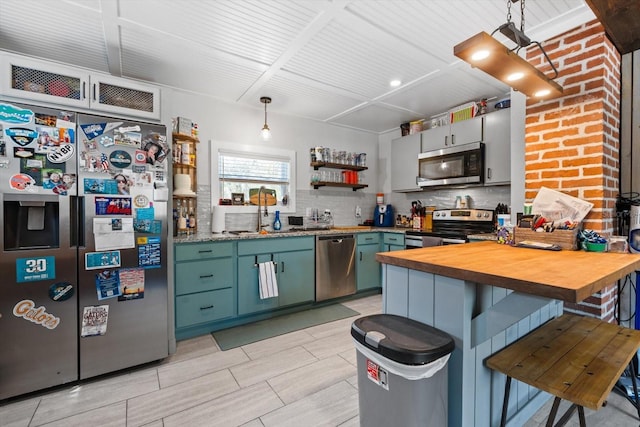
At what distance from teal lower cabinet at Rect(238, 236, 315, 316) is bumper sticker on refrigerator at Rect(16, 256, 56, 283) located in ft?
4.68

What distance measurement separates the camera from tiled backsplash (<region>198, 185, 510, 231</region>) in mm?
3477

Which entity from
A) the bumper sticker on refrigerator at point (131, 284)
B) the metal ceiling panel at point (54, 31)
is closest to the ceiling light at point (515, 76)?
the metal ceiling panel at point (54, 31)

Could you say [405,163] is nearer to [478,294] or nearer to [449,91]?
[449,91]

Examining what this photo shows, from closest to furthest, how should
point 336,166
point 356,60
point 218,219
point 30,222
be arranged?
point 30,222 → point 356,60 → point 218,219 → point 336,166

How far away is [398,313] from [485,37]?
4.22 ft

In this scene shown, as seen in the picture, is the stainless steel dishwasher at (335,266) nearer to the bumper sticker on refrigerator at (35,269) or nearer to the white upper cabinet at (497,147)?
the white upper cabinet at (497,147)

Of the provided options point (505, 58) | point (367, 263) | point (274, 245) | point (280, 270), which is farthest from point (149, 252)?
point (367, 263)

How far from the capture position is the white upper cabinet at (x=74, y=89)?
182 centimetres

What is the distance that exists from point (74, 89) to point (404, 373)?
8.51 feet

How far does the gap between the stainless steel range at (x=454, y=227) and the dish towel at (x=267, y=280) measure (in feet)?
5.92

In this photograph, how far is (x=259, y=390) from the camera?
6.45 feet

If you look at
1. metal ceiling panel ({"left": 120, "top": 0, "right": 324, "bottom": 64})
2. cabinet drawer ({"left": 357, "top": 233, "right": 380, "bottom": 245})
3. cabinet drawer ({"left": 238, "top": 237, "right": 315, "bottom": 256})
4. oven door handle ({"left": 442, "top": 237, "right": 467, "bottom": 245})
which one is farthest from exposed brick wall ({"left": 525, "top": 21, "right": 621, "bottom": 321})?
cabinet drawer ({"left": 238, "top": 237, "right": 315, "bottom": 256})

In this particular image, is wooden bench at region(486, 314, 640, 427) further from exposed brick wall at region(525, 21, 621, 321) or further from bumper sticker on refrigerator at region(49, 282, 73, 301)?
bumper sticker on refrigerator at region(49, 282, 73, 301)

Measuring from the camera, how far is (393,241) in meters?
4.01
